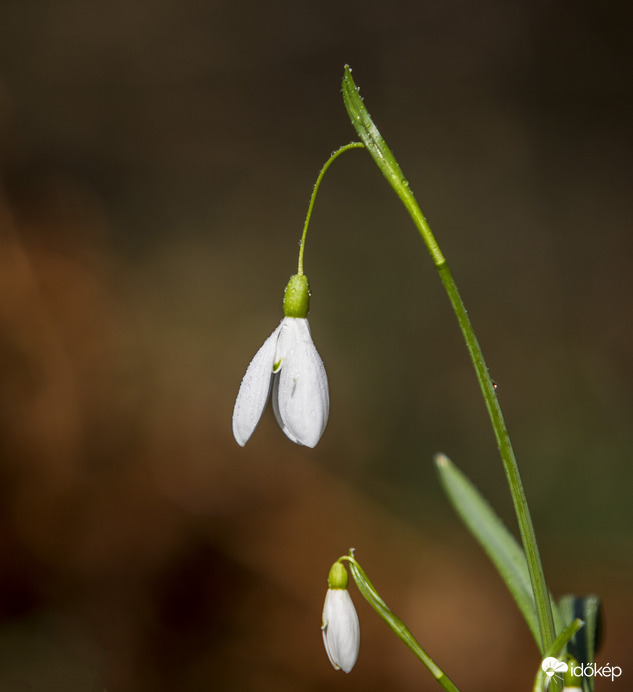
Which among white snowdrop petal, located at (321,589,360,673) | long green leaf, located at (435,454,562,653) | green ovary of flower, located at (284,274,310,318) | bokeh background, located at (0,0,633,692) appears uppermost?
bokeh background, located at (0,0,633,692)

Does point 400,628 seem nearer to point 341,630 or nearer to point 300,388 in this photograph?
point 341,630

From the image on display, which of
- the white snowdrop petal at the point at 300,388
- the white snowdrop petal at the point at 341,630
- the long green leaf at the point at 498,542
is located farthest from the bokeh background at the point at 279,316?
the white snowdrop petal at the point at 300,388

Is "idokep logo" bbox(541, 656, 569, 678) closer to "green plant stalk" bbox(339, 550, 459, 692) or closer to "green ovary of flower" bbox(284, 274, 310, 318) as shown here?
"green plant stalk" bbox(339, 550, 459, 692)

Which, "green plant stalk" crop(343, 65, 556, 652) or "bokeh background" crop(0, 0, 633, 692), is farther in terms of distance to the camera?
"bokeh background" crop(0, 0, 633, 692)

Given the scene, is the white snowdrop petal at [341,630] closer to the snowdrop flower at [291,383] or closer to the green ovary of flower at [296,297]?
the snowdrop flower at [291,383]

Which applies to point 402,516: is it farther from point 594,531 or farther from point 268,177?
point 268,177

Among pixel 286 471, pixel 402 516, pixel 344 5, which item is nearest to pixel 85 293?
pixel 286 471

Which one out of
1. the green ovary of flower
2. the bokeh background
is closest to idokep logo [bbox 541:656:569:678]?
the green ovary of flower

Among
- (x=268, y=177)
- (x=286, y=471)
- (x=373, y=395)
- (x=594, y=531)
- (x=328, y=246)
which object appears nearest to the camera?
(x=594, y=531)
